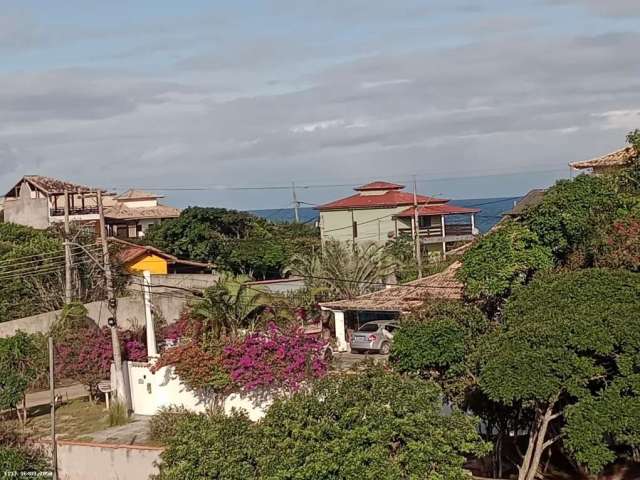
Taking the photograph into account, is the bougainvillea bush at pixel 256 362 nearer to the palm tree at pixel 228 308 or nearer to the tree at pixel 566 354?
the palm tree at pixel 228 308

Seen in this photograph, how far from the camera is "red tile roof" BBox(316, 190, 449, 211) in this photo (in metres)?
59.4

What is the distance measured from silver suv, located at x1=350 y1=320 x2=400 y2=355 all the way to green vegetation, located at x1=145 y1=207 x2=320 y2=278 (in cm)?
1722

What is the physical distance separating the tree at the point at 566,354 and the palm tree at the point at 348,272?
20714mm

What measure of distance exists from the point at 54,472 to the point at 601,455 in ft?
39.9

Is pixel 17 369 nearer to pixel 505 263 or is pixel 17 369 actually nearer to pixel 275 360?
pixel 275 360

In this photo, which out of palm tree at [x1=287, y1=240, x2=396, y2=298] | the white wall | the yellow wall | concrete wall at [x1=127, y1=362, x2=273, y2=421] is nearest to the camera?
concrete wall at [x1=127, y1=362, x2=273, y2=421]

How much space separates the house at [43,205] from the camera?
2267 inches

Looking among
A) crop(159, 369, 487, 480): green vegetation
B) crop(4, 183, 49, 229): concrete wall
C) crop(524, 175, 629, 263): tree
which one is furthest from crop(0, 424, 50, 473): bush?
crop(4, 183, 49, 229): concrete wall

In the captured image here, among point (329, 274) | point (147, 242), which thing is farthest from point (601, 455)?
point (147, 242)

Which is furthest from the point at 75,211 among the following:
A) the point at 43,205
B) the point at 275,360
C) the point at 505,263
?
the point at 505,263

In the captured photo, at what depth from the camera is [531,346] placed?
18641mm

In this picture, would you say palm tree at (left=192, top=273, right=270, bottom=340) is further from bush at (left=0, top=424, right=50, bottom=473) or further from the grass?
bush at (left=0, top=424, right=50, bottom=473)

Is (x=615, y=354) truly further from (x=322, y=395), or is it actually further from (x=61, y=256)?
(x=61, y=256)

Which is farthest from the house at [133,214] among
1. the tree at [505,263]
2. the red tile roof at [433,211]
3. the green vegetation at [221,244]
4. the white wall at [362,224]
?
the tree at [505,263]
